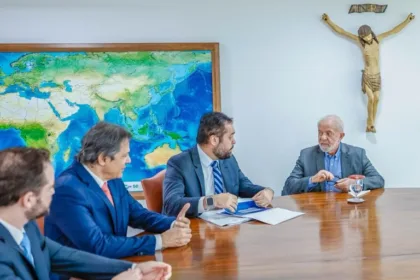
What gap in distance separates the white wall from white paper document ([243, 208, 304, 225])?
136 centimetres

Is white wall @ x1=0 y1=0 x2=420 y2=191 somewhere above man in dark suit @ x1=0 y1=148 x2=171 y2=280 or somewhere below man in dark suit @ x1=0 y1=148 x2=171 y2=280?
above

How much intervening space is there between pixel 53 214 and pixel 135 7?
2121 millimetres

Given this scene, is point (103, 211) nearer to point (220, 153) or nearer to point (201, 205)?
point (201, 205)

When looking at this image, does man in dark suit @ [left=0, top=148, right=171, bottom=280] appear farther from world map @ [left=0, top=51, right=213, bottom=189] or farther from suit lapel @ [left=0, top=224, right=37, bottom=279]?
world map @ [left=0, top=51, right=213, bottom=189]

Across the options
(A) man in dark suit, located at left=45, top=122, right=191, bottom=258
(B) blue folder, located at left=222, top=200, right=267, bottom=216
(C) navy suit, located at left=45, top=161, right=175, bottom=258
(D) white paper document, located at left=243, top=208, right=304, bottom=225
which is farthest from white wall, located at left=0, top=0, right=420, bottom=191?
(C) navy suit, located at left=45, top=161, right=175, bottom=258

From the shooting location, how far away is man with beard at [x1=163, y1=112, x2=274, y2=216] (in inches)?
86.3

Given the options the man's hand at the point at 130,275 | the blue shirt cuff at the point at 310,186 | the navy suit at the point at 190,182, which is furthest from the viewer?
the blue shirt cuff at the point at 310,186

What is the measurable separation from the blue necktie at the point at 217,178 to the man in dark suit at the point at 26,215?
1189 millimetres

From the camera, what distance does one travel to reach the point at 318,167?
300 cm

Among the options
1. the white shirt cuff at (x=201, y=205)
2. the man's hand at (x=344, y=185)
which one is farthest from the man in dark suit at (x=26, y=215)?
the man's hand at (x=344, y=185)

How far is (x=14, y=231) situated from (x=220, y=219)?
1.02 meters

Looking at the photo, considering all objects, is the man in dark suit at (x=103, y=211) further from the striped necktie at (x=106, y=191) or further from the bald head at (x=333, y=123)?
the bald head at (x=333, y=123)

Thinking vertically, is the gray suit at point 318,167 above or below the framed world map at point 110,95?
below

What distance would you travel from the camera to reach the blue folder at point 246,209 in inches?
80.2
